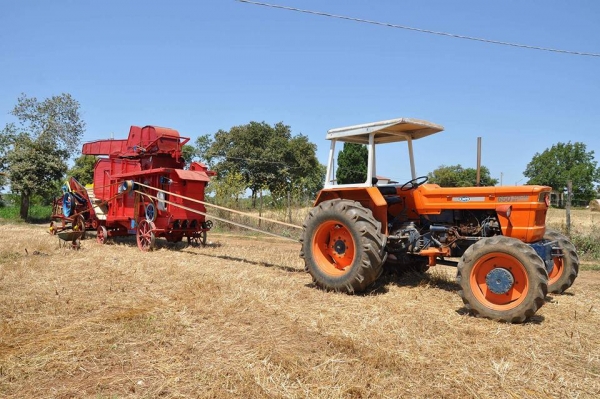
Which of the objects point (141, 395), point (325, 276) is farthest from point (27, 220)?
point (141, 395)

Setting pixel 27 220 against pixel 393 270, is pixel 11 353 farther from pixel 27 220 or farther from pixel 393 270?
pixel 27 220

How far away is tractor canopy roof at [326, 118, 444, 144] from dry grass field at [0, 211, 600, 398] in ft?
6.75

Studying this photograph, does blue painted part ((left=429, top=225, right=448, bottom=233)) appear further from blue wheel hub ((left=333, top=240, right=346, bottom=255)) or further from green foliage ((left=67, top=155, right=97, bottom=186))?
green foliage ((left=67, top=155, right=97, bottom=186))

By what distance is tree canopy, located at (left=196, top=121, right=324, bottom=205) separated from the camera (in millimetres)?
34125

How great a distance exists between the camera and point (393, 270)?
261 inches

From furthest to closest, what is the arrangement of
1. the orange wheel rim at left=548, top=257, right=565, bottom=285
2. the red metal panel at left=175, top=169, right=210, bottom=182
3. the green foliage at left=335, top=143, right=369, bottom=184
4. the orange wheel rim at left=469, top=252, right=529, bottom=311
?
the green foliage at left=335, top=143, right=369, bottom=184 < the red metal panel at left=175, top=169, right=210, bottom=182 < the orange wheel rim at left=548, top=257, right=565, bottom=285 < the orange wheel rim at left=469, top=252, right=529, bottom=311

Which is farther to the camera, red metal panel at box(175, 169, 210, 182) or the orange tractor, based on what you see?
red metal panel at box(175, 169, 210, 182)

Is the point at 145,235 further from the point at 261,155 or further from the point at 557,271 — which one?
the point at 261,155

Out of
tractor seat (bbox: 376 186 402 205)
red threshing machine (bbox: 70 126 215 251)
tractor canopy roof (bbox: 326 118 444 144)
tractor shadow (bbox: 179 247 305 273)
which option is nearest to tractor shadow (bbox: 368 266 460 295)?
tractor seat (bbox: 376 186 402 205)

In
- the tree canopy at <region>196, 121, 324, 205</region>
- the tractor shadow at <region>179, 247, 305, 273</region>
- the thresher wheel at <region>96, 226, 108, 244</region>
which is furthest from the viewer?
the tree canopy at <region>196, 121, 324, 205</region>

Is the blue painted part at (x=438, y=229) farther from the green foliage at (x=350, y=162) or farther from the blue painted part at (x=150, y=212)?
the green foliage at (x=350, y=162)

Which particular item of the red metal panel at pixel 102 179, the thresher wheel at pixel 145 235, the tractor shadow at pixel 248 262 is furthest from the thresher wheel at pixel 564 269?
the red metal panel at pixel 102 179

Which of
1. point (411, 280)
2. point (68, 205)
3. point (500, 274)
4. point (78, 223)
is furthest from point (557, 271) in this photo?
point (68, 205)

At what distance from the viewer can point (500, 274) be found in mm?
4453
